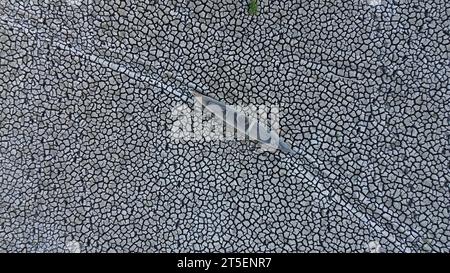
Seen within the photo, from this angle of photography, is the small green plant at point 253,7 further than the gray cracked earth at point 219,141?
Yes

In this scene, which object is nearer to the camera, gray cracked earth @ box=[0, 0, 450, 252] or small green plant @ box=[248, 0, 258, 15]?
gray cracked earth @ box=[0, 0, 450, 252]

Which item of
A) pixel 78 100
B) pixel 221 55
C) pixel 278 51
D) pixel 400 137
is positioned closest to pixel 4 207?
pixel 78 100

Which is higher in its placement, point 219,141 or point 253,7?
point 253,7

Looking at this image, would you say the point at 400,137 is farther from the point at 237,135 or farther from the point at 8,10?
the point at 8,10

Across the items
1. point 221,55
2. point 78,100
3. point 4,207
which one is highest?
point 221,55

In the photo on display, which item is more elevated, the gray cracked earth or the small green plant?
the small green plant

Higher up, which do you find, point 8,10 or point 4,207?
point 8,10

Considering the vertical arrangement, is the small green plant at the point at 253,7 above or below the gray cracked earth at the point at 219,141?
above
